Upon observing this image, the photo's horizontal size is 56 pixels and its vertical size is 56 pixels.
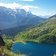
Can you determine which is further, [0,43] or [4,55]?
[0,43]

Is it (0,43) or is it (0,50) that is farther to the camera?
(0,43)

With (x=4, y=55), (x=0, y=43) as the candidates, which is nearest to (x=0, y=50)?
(x=4, y=55)

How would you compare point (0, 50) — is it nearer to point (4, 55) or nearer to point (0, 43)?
point (4, 55)
